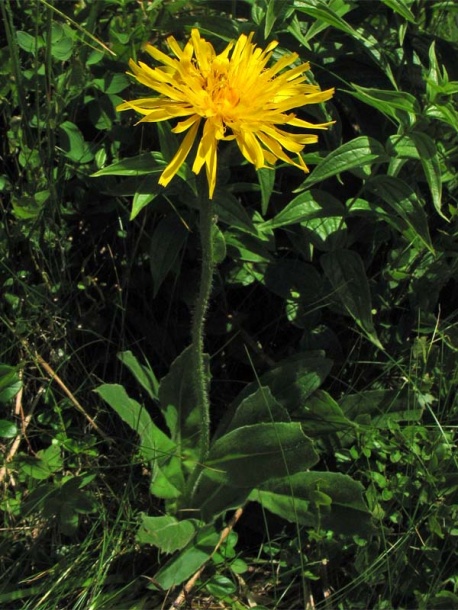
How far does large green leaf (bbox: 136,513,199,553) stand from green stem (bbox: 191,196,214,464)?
0.41 feet

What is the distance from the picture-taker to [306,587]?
1.88 metres

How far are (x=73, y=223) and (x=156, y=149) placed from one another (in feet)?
1.18

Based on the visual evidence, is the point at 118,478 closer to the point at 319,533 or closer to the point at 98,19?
the point at 319,533

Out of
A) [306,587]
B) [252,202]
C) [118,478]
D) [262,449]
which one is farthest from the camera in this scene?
[252,202]

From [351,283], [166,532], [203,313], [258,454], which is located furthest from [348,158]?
[166,532]

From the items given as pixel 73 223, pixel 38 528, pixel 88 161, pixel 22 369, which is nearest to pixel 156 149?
pixel 88 161

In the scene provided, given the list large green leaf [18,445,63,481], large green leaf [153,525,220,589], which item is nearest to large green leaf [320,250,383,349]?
large green leaf [153,525,220,589]

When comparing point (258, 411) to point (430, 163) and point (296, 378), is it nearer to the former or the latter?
point (296, 378)

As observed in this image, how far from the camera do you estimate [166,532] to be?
70.2 inches

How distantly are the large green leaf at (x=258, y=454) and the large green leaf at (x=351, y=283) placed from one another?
0.35m

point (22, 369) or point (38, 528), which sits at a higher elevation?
point (22, 369)

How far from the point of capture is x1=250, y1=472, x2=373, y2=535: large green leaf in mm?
1799

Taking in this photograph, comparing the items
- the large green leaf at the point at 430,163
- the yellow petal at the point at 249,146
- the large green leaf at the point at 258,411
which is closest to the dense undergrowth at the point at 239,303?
the large green leaf at the point at 430,163

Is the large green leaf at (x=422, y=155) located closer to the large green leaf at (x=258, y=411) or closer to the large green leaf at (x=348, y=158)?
the large green leaf at (x=348, y=158)
